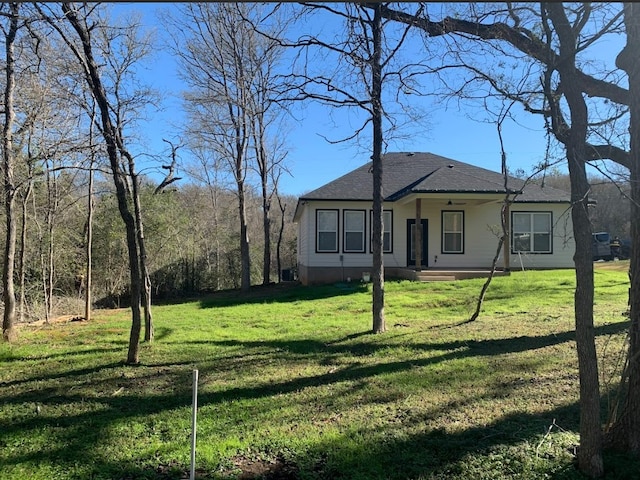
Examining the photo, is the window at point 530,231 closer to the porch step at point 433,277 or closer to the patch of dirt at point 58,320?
the porch step at point 433,277

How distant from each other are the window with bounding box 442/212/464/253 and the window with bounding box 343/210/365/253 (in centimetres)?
316

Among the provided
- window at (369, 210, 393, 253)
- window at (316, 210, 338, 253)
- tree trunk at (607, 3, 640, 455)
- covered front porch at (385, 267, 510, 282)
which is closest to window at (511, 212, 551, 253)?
covered front porch at (385, 267, 510, 282)

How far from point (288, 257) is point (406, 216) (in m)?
14.4

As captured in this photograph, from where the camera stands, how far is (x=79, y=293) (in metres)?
15.3

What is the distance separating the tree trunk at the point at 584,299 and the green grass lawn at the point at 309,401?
0.18 metres

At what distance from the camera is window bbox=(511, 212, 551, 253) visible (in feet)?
59.3

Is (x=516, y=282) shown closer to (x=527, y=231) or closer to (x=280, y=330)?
(x=527, y=231)

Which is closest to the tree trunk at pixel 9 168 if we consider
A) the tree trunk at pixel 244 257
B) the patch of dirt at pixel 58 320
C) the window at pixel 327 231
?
the patch of dirt at pixel 58 320

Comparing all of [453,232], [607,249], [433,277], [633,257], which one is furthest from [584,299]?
[607,249]

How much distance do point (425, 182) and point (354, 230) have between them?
3.24 m

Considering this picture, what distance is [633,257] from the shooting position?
11.0 feet

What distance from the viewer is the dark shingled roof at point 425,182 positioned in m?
16.2

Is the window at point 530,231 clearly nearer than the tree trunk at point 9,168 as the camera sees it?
No

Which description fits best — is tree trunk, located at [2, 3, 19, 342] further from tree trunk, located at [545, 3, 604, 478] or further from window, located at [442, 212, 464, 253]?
window, located at [442, 212, 464, 253]
